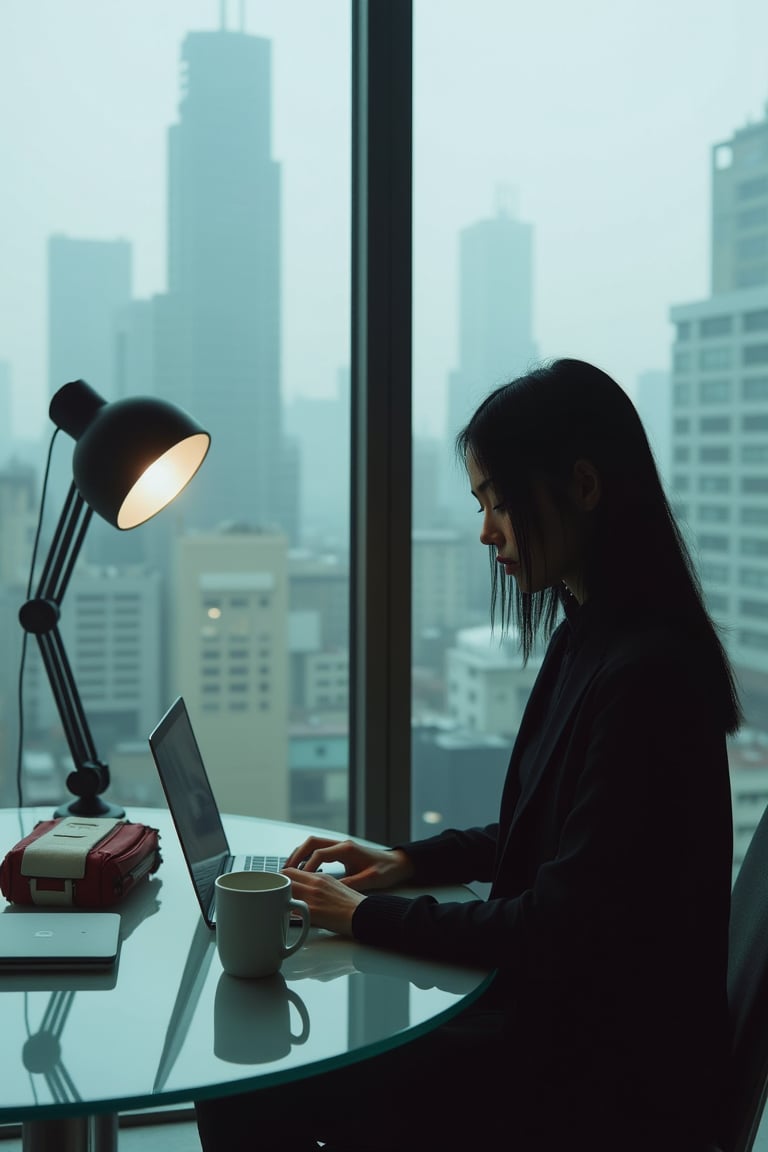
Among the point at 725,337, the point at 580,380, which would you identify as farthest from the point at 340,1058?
the point at 725,337

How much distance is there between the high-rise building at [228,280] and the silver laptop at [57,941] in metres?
1.07

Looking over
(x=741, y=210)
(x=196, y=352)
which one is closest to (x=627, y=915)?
(x=196, y=352)

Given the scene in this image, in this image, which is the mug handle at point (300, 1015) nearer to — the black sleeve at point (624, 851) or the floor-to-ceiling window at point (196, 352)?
the black sleeve at point (624, 851)

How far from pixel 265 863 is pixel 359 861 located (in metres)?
0.12

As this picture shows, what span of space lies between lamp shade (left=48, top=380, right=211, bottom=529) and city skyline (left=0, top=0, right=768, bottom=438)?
45 cm

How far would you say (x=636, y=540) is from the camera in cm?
125

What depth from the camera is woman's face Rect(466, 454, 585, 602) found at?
4.16 feet

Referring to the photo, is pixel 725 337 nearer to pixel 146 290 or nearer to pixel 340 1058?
pixel 146 290

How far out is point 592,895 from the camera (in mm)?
1041

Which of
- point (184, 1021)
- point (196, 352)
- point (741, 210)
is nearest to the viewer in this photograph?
point (184, 1021)

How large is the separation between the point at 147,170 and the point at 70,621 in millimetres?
849

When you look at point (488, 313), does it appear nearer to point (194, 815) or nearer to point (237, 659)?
point (237, 659)

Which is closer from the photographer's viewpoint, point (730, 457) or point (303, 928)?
point (303, 928)

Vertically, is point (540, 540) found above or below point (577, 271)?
below
